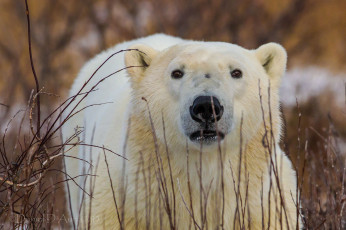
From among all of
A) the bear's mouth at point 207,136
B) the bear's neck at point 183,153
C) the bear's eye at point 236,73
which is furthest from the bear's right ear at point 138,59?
the bear's mouth at point 207,136

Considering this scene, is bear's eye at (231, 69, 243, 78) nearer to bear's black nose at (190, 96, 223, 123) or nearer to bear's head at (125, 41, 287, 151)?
bear's head at (125, 41, 287, 151)

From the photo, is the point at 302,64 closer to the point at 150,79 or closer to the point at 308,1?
the point at 308,1

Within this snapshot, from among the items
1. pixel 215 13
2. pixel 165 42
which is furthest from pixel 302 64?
pixel 165 42

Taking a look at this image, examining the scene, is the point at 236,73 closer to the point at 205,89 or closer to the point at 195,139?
the point at 205,89

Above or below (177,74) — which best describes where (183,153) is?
below

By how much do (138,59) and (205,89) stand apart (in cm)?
74

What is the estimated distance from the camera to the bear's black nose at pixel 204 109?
3396mm

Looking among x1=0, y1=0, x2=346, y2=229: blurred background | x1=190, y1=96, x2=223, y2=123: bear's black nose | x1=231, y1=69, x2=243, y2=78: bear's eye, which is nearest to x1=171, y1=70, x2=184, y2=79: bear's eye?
x1=231, y1=69, x2=243, y2=78: bear's eye

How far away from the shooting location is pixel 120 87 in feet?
15.9

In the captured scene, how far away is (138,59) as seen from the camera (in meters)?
4.10

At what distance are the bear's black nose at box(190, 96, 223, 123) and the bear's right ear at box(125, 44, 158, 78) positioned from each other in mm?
746

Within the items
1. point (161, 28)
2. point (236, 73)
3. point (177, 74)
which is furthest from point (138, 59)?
point (161, 28)

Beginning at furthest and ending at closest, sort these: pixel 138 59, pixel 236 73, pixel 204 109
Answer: pixel 138 59 → pixel 236 73 → pixel 204 109

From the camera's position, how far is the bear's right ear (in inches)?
161
